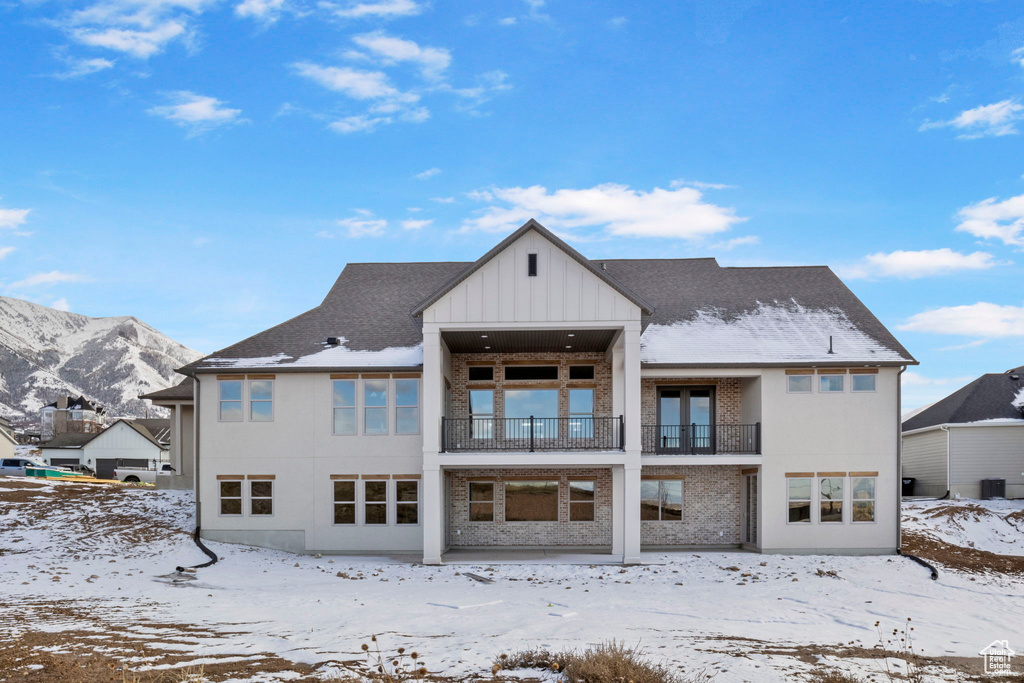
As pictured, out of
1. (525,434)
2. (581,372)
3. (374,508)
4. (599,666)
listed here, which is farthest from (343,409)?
(599,666)

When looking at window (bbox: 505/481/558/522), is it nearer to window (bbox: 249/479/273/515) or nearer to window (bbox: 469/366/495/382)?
window (bbox: 469/366/495/382)

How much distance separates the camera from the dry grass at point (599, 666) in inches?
358

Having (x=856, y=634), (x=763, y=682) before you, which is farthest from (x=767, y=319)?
(x=763, y=682)

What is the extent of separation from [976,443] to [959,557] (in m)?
11.3

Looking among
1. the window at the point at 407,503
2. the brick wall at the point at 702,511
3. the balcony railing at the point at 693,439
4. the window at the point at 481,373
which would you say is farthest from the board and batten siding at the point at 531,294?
the brick wall at the point at 702,511

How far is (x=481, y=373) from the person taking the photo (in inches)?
968

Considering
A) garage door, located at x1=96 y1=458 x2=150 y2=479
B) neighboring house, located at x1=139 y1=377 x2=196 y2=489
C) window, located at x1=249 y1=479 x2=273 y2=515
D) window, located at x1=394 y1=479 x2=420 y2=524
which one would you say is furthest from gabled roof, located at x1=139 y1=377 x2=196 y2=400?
garage door, located at x1=96 y1=458 x2=150 y2=479

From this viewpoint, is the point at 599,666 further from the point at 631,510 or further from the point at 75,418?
the point at 75,418

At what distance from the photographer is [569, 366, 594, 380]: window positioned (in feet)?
80.2

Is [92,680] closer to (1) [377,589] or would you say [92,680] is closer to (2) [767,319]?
(1) [377,589]

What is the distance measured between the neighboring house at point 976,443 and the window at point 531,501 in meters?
18.3

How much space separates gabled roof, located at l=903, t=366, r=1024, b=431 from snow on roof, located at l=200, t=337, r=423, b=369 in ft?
77.2

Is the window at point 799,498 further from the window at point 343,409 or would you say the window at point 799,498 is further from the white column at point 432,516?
the window at point 343,409

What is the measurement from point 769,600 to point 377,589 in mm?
8583
